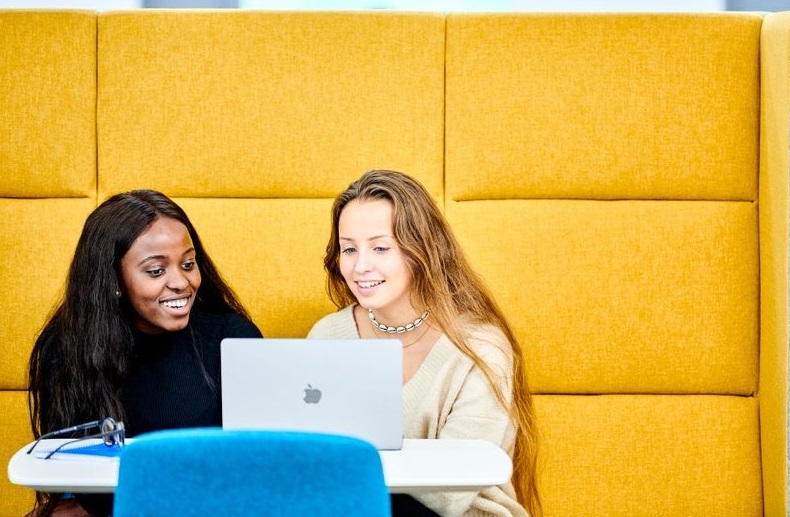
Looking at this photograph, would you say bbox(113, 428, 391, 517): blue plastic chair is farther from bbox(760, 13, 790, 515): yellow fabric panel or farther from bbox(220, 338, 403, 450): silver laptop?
bbox(760, 13, 790, 515): yellow fabric panel

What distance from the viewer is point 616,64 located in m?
2.86

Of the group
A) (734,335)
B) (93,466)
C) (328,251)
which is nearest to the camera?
(93,466)

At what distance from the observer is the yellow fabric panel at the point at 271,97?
287cm

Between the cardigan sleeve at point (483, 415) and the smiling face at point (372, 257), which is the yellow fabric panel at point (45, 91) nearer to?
the smiling face at point (372, 257)

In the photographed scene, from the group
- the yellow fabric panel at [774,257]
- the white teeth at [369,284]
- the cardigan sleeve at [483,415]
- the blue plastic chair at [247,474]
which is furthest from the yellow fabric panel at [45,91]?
the yellow fabric panel at [774,257]

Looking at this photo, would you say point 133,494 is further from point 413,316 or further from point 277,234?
point 277,234

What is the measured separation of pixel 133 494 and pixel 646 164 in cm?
190

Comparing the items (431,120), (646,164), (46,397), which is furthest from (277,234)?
(646,164)

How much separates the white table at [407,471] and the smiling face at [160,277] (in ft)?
1.84

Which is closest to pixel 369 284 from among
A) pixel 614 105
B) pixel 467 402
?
pixel 467 402

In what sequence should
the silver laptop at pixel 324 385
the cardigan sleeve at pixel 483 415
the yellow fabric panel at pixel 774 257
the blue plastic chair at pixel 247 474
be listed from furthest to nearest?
1. the yellow fabric panel at pixel 774 257
2. the cardigan sleeve at pixel 483 415
3. the silver laptop at pixel 324 385
4. the blue plastic chair at pixel 247 474

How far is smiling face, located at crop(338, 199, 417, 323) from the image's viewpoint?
242cm

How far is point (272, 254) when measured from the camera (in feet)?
9.41

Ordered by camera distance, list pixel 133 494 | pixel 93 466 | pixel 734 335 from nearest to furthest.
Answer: pixel 133 494, pixel 93 466, pixel 734 335
